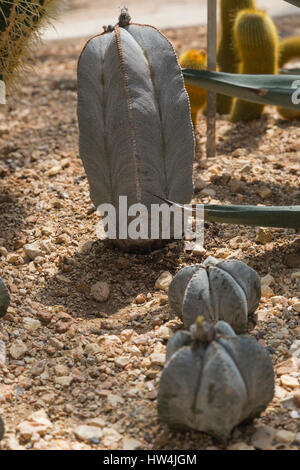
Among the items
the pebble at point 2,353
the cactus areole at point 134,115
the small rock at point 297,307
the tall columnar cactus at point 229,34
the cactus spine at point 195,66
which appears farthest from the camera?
the tall columnar cactus at point 229,34

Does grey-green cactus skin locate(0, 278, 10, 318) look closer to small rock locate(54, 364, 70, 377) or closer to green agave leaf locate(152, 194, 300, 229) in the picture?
small rock locate(54, 364, 70, 377)

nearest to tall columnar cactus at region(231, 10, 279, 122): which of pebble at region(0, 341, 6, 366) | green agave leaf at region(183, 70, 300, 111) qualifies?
green agave leaf at region(183, 70, 300, 111)

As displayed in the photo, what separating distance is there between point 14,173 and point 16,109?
752 millimetres

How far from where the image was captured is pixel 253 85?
2.07 meters

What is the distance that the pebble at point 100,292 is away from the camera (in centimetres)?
199

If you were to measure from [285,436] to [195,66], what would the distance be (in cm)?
162

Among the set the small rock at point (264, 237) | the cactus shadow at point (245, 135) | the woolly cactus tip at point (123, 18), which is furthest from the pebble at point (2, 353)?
the cactus shadow at point (245, 135)

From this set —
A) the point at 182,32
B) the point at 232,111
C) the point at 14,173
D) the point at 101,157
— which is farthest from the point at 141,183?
the point at 182,32

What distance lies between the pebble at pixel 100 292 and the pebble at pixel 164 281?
0.45ft

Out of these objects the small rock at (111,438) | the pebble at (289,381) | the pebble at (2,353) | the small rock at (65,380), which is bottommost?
the small rock at (111,438)

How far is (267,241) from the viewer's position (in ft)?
6.97

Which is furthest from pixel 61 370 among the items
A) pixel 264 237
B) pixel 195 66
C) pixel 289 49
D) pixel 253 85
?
pixel 289 49

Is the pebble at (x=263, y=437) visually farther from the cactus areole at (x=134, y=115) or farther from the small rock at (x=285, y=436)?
the cactus areole at (x=134, y=115)
